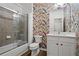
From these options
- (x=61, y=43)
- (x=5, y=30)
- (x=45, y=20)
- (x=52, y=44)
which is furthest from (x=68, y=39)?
(x=5, y=30)

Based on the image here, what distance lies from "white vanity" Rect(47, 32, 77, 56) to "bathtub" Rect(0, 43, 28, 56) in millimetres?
439

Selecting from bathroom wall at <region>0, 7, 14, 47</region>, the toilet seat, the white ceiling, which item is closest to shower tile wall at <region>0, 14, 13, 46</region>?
bathroom wall at <region>0, 7, 14, 47</region>

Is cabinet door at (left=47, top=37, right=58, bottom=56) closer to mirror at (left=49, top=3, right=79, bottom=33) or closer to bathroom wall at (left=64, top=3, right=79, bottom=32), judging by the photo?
mirror at (left=49, top=3, right=79, bottom=33)

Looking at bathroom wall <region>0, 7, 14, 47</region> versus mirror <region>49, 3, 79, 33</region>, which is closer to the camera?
bathroom wall <region>0, 7, 14, 47</region>

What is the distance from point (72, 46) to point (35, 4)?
0.94m

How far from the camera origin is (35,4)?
5.50ft

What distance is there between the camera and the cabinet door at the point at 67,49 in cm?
168

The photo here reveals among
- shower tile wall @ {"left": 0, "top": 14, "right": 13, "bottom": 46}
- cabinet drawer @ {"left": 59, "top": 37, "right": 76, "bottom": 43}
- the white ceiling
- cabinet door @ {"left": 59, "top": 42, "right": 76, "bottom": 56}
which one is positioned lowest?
cabinet door @ {"left": 59, "top": 42, "right": 76, "bottom": 56}

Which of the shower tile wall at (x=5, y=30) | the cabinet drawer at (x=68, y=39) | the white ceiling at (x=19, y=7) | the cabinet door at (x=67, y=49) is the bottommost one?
the cabinet door at (x=67, y=49)

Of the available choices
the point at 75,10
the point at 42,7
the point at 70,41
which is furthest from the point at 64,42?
the point at 42,7

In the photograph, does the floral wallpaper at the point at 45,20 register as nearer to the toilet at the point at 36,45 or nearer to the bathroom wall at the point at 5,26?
the toilet at the point at 36,45

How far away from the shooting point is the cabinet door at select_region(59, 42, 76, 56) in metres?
1.68

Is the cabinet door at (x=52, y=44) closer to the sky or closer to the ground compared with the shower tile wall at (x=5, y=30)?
closer to the ground

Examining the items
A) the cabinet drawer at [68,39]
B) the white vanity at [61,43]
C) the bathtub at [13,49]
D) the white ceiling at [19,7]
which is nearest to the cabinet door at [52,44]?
the white vanity at [61,43]
